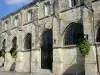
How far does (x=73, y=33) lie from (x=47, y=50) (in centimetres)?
489

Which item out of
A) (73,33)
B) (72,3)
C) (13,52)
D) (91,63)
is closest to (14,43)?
(13,52)

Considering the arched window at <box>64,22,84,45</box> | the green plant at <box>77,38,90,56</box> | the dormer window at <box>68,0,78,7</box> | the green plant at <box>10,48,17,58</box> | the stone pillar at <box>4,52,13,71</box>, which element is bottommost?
the stone pillar at <box>4,52,13,71</box>

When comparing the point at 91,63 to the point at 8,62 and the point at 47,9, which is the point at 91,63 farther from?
the point at 8,62

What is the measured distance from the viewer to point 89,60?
17969 mm

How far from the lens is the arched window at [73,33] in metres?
20.4

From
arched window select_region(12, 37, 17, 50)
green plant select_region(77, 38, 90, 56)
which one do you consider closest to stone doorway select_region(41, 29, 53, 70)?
green plant select_region(77, 38, 90, 56)

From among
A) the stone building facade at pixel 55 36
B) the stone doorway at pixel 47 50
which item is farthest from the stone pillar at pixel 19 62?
the stone doorway at pixel 47 50

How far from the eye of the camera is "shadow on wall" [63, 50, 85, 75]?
63.6 feet

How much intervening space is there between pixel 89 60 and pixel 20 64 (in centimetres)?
1284

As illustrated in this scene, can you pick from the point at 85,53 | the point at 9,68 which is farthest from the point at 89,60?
the point at 9,68

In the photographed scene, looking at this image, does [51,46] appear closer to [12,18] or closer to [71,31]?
[71,31]

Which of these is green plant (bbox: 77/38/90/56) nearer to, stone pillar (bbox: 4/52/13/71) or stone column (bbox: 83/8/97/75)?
stone column (bbox: 83/8/97/75)

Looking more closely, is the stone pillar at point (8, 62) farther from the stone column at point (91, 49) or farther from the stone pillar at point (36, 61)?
the stone column at point (91, 49)

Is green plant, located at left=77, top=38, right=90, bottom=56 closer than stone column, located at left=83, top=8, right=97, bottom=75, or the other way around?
stone column, located at left=83, top=8, right=97, bottom=75
